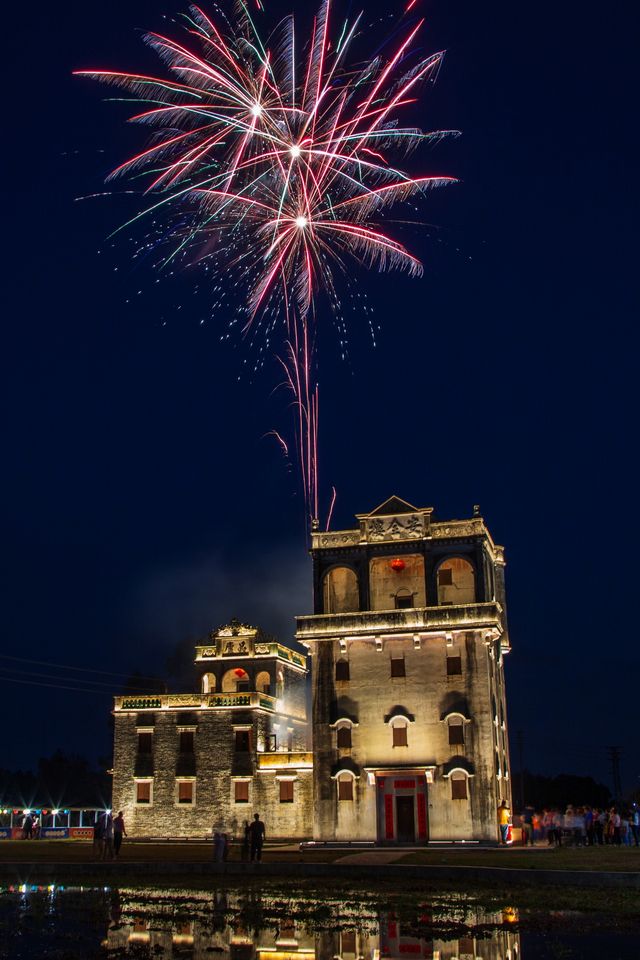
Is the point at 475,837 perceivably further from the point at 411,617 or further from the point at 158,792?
the point at 158,792

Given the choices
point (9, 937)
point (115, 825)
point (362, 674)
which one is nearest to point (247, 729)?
point (362, 674)

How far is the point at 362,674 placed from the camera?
144 ft

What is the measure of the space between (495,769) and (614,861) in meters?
15.5

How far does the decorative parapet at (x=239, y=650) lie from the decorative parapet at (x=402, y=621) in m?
16.3

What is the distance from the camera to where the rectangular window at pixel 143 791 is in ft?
173

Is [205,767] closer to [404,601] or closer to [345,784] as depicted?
[345,784]

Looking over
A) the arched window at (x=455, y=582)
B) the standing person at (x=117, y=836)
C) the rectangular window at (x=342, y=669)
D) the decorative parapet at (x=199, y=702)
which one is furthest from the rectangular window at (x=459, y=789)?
the standing person at (x=117, y=836)

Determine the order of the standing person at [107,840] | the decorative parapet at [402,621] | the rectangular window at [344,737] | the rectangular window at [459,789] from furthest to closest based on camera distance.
→ the rectangular window at [344,737] → the decorative parapet at [402,621] → the rectangular window at [459,789] → the standing person at [107,840]

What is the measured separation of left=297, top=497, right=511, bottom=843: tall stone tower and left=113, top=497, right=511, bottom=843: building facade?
2.1 inches

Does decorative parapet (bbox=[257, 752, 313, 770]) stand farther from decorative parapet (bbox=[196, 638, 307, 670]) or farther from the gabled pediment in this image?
the gabled pediment

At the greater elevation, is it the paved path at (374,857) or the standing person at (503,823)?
the standing person at (503,823)

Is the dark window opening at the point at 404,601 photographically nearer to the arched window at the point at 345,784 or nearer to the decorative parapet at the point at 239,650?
the arched window at the point at 345,784

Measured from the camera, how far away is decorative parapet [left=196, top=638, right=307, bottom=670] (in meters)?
60.5

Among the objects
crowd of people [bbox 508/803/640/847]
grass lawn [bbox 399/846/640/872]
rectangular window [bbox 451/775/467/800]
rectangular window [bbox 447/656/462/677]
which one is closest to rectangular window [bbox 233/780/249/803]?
rectangular window [bbox 451/775/467/800]
